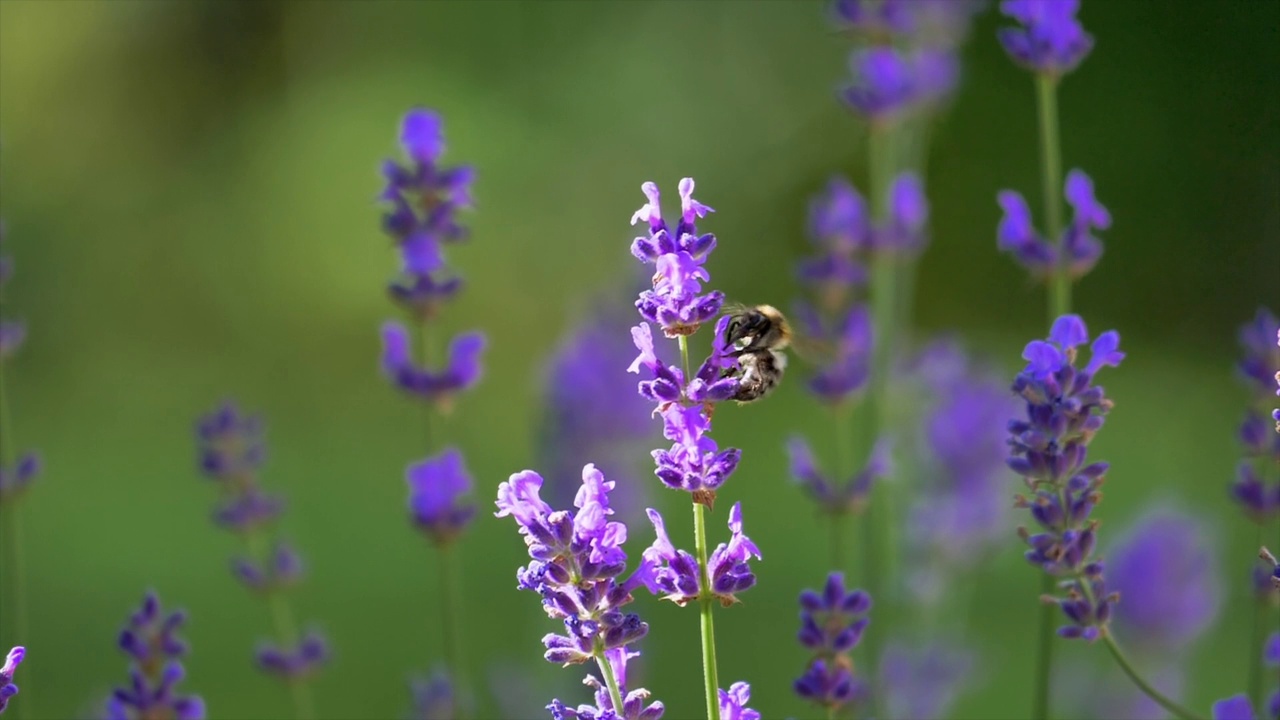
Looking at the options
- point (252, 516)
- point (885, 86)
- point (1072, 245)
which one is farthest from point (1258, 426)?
point (252, 516)

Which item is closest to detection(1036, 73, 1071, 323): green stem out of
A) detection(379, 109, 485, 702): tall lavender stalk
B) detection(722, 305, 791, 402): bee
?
detection(722, 305, 791, 402): bee

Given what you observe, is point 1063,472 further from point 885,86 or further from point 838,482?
point 885,86

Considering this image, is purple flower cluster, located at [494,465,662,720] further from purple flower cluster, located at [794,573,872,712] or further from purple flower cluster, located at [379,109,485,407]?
purple flower cluster, located at [379,109,485,407]

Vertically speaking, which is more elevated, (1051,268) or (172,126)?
(172,126)

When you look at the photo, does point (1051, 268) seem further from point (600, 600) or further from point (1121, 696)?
point (1121, 696)

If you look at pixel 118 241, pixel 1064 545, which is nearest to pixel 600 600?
pixel 1064 545

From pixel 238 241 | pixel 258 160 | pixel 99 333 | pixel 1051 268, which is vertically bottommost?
pixel 1051 268

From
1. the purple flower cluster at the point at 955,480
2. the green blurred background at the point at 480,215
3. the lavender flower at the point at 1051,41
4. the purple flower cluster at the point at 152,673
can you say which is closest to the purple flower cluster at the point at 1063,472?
the lavender flower at the point at 1051,41

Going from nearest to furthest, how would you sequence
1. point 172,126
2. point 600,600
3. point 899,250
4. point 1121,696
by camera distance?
1. point 600,600
2. point 899,250
3. point 1121,696
4. point 172,126

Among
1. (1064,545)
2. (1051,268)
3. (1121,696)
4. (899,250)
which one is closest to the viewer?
(1064,545)
